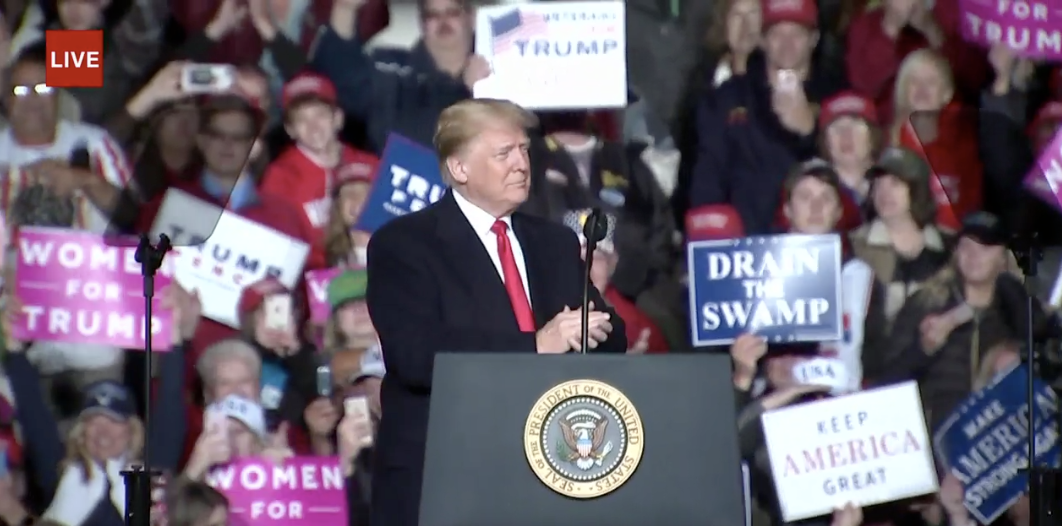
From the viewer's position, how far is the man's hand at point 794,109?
16.4 ft

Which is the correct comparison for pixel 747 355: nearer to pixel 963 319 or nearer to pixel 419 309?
pixel 963 319

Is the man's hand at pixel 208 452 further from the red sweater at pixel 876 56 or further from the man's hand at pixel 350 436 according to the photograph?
the red sweater at pixel 876 56

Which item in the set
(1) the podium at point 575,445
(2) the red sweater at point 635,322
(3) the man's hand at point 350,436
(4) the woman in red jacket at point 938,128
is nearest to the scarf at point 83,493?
(3) the man's hand at point 350,436

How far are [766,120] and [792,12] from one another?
1.12ft

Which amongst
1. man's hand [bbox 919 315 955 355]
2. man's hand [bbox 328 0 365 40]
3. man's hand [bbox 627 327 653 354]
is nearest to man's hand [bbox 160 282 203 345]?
man's hand [bbox 328 0 365 40]

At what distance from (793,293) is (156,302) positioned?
1.97m

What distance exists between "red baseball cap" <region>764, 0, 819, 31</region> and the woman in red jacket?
315 mm

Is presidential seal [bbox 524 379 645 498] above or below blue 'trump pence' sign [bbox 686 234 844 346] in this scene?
below

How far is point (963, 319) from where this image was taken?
502 cm

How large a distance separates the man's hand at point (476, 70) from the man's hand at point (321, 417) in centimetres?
107

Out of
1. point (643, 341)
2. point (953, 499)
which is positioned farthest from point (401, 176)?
point (953, 499)

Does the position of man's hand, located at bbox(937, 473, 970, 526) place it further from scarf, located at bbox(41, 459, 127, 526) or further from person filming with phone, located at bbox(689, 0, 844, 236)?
scarf, located at bbox(41, 459, 127, 526)

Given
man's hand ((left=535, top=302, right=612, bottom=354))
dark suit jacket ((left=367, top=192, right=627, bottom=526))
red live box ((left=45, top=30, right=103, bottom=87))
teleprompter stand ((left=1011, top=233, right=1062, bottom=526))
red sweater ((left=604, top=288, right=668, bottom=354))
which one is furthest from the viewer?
red live box ((left=45, top=30, right=103, bottom=87))

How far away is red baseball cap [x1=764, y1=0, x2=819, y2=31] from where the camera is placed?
5023 mm
